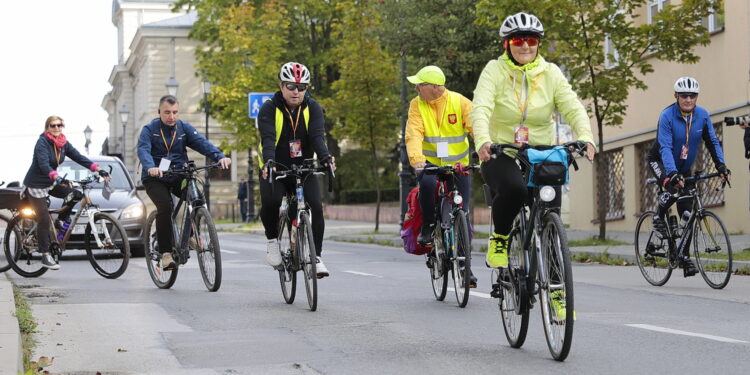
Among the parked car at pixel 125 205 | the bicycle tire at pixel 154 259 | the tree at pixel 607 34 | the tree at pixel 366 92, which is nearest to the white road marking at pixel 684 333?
the bicycle tire at pixel 154 259

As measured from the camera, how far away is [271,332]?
9.05m

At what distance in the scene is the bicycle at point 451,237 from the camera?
1048 centimetres

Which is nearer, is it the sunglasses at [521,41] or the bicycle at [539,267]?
the bicycle at [539,267]

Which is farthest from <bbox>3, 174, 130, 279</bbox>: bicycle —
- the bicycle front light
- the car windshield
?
the bicycle front light

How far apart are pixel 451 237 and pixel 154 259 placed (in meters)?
3.68

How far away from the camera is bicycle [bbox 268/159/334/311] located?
10.5m

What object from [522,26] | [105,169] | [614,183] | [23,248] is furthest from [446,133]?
[614,183]

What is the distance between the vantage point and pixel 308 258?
10.5m

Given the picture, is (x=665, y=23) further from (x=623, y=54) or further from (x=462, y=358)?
(x=462, y=358)

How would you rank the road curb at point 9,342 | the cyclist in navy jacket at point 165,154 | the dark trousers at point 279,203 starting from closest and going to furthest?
the road curb at point 9,342 < the dark trousers at point 279,203 < the cyclist in navy jacket at point 165,154

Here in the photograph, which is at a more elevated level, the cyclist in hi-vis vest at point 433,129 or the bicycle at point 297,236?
the cyclist in hi-vis vest at point 433,129

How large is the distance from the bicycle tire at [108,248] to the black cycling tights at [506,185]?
6.81 m

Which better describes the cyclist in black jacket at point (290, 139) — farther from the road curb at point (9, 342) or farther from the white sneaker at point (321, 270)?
the road curb at point (9, 342)

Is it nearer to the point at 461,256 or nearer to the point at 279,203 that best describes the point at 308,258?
the point at 279,203
